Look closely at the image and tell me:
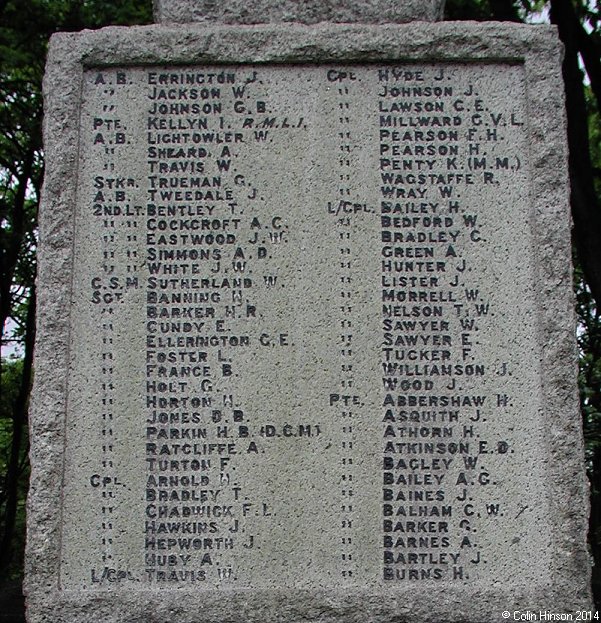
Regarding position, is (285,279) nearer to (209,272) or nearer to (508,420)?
(209,272)

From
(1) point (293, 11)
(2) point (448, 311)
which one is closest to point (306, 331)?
(2) point (448, 311)

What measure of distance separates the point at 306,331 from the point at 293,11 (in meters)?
1.34

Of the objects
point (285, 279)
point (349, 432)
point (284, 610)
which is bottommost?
point (284, 610)

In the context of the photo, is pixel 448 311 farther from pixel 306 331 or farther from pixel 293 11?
pixel 293 11

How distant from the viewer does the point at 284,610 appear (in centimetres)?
332

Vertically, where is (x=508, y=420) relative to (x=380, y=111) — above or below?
below

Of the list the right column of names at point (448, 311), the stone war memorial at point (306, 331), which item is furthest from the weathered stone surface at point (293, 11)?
the right column of names at point (448, 311)

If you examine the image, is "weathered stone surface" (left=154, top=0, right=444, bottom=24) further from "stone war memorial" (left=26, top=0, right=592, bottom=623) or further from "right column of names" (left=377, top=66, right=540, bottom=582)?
"right column of names" (left=377, top=66, right=540, bottom=582)

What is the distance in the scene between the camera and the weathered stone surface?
3.89m

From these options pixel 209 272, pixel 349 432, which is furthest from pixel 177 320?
pixel 349 432

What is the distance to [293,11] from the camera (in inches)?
154

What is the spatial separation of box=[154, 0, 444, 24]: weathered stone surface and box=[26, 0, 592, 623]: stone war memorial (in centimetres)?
11

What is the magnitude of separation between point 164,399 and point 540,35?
200 centimetres

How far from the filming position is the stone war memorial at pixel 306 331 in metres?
3.37
